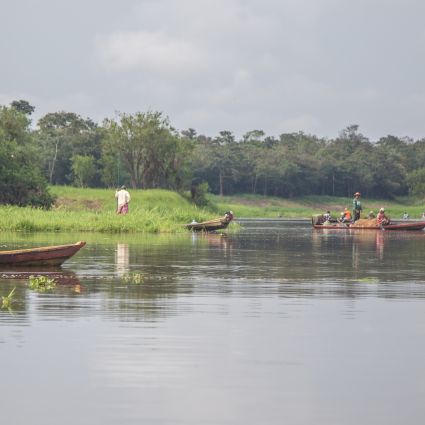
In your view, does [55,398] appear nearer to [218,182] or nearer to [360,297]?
[360,297]

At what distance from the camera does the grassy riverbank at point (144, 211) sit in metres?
53.7

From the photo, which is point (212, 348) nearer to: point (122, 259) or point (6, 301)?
point (6, 301)

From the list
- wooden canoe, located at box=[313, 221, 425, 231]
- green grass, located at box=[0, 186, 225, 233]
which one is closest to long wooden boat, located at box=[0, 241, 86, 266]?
green grass, located at box=[0, 186, 225, 233]

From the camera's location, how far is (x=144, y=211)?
6003 centimetres

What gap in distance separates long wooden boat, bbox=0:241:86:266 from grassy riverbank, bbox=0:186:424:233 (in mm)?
26020

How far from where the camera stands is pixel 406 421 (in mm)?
10195

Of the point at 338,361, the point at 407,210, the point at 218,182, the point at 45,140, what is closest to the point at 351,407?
the point at 338,361

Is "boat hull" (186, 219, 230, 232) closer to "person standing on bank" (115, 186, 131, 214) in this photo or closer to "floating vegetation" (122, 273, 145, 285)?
"person standing on bank" (115, 186, 131, 214)

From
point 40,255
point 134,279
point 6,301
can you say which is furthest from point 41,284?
point 40,255

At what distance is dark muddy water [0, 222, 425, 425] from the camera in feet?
35.0

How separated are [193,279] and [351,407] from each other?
14311mm

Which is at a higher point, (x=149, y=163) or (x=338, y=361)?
(x=149, y=163)

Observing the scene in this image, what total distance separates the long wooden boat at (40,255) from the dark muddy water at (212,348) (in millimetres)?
480

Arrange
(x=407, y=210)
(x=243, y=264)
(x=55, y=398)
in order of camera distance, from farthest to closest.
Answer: (x=407, y=210) → (x=243, y=264) → (x=55, y=398)
